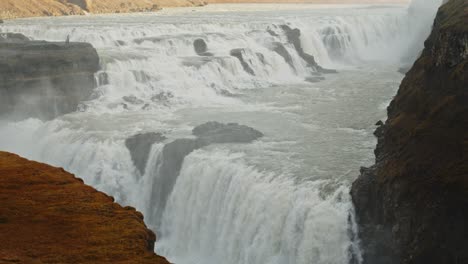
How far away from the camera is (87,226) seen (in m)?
8.72

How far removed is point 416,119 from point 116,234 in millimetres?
8638

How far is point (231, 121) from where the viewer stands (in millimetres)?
24609

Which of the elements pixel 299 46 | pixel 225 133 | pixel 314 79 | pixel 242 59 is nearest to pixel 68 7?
pixel 299 46

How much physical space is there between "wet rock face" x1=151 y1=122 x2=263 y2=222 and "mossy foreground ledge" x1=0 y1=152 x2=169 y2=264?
9.42 metres

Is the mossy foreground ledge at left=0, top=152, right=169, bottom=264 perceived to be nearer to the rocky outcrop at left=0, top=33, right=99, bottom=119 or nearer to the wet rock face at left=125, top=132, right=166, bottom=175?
the wet rock face at left=125, top=132, right=166, bottom=175

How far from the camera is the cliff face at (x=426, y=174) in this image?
434 inches

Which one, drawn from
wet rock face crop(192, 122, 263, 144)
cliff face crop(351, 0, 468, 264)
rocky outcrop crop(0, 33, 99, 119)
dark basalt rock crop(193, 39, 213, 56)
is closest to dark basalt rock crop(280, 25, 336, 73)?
dark basalt rock crop(193, 39, 213, 56)

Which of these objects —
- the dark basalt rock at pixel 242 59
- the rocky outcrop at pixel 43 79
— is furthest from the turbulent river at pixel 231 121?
the rocky outcrop at pixel 43 79

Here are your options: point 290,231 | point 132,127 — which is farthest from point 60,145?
point 290,231

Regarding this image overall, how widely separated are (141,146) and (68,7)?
4399 centimetres

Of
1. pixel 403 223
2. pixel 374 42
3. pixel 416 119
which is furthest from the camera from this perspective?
pixel 374 42

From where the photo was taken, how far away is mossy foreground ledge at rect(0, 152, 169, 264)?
793 cm

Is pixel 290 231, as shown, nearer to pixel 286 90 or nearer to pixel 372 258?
pixel 372 258

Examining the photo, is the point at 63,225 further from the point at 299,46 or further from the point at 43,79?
the point at 299,46
